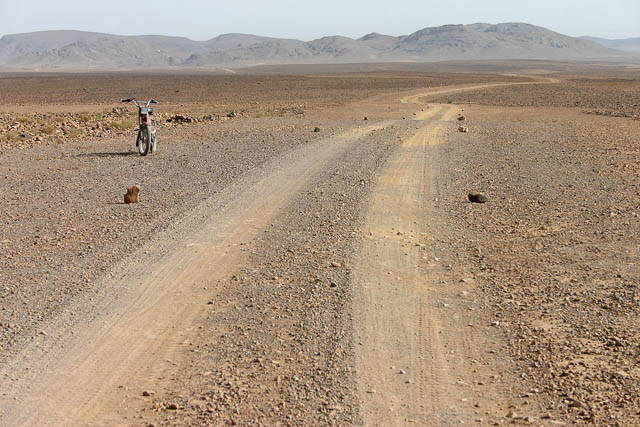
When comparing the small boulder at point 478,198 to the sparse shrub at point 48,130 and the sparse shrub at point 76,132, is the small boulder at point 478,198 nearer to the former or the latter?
the sparse shrub at point 76,132

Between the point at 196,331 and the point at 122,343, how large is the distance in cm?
61

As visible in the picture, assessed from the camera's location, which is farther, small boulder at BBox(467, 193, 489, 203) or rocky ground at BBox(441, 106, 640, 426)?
small boulder at BBox(467, 193, 489, 203)

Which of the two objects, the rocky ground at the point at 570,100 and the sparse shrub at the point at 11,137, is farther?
the rocky ground at the point at 570,100

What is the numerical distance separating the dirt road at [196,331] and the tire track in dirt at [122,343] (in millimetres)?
10

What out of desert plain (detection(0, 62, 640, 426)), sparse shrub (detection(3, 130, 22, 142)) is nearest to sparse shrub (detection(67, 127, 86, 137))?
sparse shrub (detection(3, 130, 22, 142))

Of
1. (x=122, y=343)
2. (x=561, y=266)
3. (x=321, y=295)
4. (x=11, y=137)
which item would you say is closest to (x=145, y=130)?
(x=11, y=137)

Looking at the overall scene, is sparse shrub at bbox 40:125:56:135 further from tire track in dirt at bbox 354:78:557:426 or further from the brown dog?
tire track in dirt at bbox 354:78:557:426

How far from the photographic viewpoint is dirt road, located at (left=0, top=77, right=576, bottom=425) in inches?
199

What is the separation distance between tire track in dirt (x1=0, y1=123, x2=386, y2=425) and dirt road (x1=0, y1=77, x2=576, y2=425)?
0.03 feet

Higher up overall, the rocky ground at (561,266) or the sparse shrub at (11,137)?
the sparse shrub at (11,137)

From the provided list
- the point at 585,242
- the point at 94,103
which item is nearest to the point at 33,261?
the point at 585,242

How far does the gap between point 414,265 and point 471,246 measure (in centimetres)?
123

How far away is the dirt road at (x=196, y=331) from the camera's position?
5051 mm

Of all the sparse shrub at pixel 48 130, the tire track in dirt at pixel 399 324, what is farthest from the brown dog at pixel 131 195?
the sparse shrub at pixel 48 130
